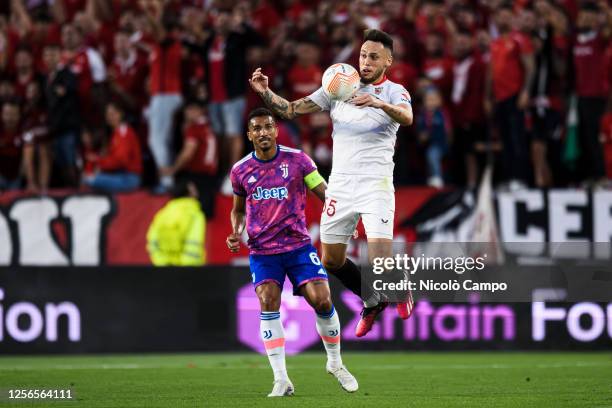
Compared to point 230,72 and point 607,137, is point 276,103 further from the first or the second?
point 607,137

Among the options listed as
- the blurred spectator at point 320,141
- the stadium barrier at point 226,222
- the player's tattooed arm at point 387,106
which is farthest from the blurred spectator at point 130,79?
the player's tattooed arm at point 387,106

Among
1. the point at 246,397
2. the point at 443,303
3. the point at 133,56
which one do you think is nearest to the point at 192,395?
the point at 246,397

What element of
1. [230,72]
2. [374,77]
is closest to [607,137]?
[230,72]

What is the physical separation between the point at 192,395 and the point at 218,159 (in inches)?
306

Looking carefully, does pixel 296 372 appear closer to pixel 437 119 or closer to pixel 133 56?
pixel 437 119

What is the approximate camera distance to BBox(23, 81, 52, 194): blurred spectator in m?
18.5

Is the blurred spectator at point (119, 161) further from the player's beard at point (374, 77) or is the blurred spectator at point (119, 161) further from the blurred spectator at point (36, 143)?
the player's beard at point (374, 77)

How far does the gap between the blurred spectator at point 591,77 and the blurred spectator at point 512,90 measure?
0.71 meters

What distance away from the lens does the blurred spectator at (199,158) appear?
17922mm

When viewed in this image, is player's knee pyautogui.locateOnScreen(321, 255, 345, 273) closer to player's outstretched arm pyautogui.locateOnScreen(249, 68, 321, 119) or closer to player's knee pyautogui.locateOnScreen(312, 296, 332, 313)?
player's knee pyautogui.locateOnScreen(312, 296, 332, 313)

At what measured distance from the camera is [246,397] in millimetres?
10781

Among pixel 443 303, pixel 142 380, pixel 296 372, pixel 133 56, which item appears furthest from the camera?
Result: pixel 133 56

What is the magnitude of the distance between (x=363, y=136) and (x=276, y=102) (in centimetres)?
85

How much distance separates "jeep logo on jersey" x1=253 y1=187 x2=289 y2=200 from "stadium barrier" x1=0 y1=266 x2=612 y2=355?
516 cm
